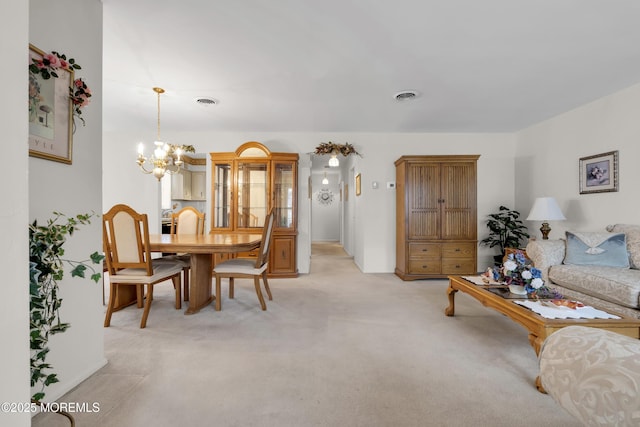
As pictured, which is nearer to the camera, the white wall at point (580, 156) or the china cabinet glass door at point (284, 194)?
the white wall at point (580, 156)

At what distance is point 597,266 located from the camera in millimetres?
2670

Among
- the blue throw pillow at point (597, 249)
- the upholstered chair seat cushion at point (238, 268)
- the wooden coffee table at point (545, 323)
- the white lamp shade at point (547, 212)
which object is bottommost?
the wooden coffee table at point (545, 323)

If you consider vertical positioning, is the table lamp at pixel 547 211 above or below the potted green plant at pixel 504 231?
above

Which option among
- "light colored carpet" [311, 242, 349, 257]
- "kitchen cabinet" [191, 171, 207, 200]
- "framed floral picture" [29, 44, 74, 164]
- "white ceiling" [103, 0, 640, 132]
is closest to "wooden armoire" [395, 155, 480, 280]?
"white ceiling" [103, 0, 640, 132]

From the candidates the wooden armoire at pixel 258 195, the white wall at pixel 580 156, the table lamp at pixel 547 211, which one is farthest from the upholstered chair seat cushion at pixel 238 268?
the white wall at pixel 580 156

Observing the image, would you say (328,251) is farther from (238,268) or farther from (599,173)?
(599,173)

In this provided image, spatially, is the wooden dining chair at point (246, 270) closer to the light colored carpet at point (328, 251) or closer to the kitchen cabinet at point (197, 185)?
the light colored carpet at point (328, 251)

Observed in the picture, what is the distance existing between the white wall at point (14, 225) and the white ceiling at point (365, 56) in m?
1.47

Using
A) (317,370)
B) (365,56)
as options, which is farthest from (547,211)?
(317,370)

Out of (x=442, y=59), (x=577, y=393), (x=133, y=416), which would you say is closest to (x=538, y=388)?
(x=577, y=393)

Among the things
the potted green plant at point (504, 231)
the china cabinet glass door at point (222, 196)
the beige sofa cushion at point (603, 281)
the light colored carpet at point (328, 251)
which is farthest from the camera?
the light colored carpet at point (328, 251)

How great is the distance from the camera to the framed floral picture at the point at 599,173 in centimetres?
311

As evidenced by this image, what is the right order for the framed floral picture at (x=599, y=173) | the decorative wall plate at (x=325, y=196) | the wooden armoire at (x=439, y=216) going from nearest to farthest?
the framed floral picture at (x=599, y=173) < the wooden armoire at (x=439, y=216) < the decorative wall plate at (x=325, y=196)

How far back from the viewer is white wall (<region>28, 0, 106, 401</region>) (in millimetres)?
1418
